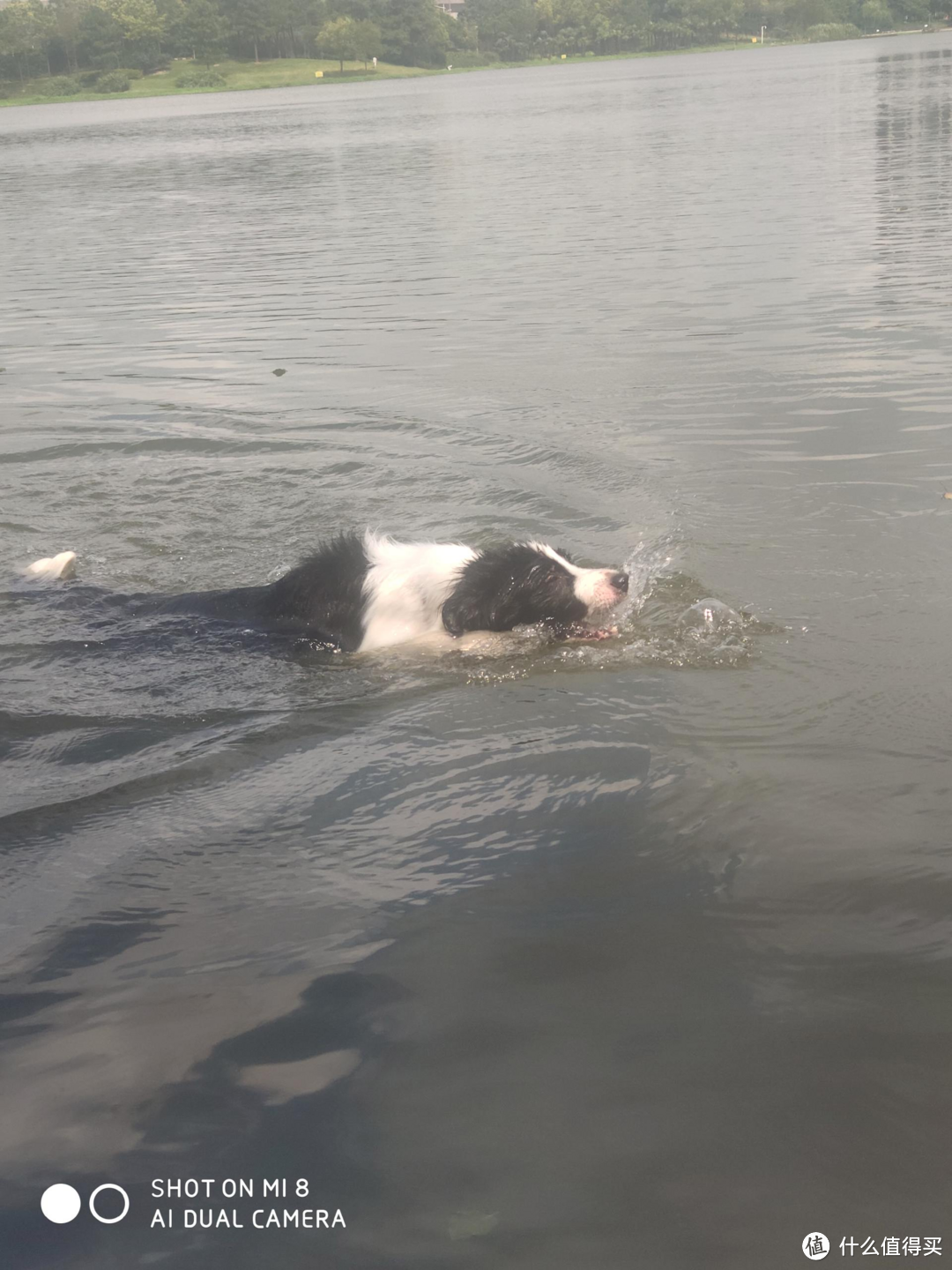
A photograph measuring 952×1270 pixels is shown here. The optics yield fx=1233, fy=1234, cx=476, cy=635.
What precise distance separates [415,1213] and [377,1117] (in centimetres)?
30

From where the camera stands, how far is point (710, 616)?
5828 mm

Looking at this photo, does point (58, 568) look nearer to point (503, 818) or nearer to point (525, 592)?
point (525, 592)

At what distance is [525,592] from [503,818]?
1514 mm

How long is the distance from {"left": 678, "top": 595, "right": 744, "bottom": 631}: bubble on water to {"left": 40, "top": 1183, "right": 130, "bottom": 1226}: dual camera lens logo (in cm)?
378

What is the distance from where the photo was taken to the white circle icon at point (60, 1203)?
2652 millimetres

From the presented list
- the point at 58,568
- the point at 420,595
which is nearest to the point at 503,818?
the point at 420,595

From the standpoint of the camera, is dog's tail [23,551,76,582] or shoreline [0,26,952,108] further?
shoreline [0,26,952,108]

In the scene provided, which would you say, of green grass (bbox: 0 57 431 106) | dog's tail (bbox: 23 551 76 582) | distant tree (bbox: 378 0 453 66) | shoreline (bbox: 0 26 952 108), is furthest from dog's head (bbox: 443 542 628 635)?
distant tree (bbox: 378 0 453 66)

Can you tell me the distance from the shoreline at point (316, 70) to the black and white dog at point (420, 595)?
4535 inches

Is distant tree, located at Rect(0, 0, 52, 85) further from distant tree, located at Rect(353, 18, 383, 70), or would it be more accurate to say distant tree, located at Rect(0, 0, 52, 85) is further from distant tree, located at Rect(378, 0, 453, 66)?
distant tree, located at Rect(378, 0, 453, 66)

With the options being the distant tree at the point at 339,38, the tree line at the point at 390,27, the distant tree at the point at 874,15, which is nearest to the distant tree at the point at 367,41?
the tree line at the point at 390,27

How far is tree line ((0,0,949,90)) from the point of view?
12412cm

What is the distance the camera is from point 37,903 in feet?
12.5

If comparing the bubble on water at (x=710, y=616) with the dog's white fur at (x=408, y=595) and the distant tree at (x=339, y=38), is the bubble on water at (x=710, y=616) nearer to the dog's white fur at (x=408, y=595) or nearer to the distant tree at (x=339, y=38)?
the dog's white fur at (x=408, y=595)
